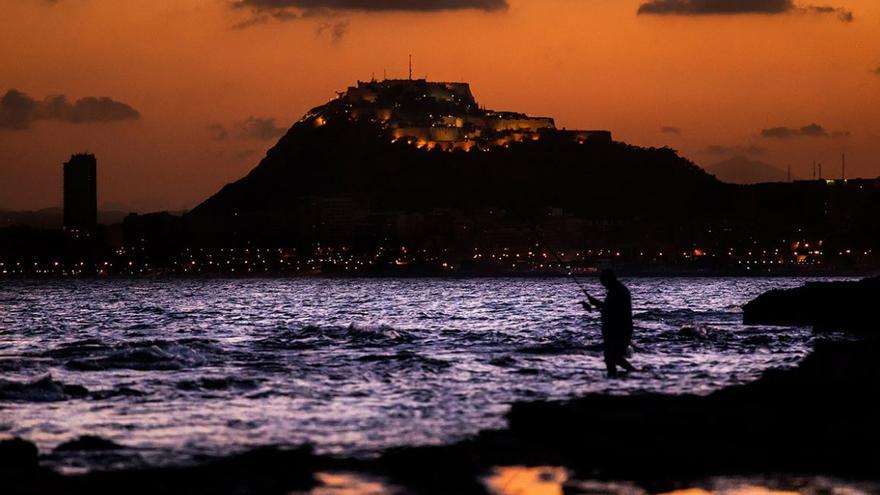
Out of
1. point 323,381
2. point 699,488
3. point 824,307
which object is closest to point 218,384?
point 323,381

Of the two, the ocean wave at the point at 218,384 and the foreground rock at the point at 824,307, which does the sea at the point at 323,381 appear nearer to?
the ocean wave at the point at 218,384

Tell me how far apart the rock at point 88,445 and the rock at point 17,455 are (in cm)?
127

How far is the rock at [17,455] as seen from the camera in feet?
42.0

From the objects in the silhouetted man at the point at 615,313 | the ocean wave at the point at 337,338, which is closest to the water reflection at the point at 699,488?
the silhouetted man at the point at 615,313

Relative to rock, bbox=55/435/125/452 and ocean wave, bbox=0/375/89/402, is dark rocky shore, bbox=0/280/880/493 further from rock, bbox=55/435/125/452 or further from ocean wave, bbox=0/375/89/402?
ocean wave, bbox=0/375/89/402

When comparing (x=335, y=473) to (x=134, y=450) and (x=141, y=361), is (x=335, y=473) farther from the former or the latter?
(x=141, y=361)

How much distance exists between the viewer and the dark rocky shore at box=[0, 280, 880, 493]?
12.6m

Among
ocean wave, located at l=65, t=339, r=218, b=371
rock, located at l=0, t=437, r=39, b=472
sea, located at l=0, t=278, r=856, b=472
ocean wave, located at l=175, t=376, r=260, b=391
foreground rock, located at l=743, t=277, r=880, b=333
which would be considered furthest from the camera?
foreground rock, located at l=743, t=277, r=880, b=333

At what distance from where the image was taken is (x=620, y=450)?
13.5 meters

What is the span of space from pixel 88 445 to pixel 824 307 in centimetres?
3363

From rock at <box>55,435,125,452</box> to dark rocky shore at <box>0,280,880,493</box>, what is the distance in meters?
0.04

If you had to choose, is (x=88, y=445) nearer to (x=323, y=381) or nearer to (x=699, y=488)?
(x=699, y=488)

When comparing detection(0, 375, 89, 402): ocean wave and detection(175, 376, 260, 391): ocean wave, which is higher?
detection(0, 375, 89, 402): ocean wave

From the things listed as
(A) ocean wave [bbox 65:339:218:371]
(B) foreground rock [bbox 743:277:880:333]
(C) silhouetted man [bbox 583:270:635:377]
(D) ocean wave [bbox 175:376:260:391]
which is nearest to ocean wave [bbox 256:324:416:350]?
(A) ocean wave [bbox 65:339:218:371]
